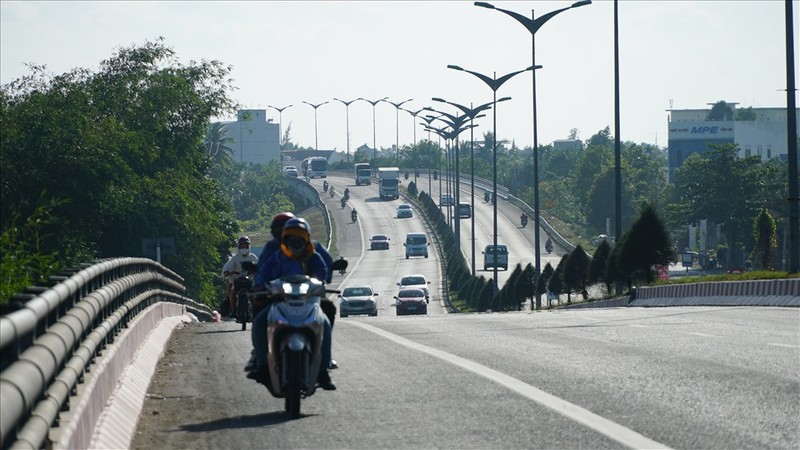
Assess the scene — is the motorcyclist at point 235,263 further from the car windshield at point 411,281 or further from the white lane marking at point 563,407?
the car windshield at point 411,281

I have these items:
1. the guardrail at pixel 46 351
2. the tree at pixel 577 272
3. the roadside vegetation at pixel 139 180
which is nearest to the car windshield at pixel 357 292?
the roadside vegetation at pixel 139 180

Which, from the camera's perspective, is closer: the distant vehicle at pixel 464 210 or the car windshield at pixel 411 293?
the car windshield at pixel 411 293

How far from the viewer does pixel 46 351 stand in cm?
646

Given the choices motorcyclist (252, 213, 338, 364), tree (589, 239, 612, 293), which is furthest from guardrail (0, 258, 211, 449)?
tree (589, 239, 612, 293)

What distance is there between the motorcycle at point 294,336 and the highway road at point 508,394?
250 mm

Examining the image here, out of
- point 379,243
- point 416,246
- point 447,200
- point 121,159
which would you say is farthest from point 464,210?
point 121,159

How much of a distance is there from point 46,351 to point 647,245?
134ft

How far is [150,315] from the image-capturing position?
18688 millimetres

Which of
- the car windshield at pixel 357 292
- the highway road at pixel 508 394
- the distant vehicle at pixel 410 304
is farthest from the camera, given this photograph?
the distant vehicle at pixel 410 304

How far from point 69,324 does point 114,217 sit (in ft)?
146

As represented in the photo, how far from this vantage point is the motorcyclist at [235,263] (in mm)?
23609

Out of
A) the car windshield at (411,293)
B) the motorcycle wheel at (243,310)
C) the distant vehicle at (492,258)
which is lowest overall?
the car windshield at (411,293)

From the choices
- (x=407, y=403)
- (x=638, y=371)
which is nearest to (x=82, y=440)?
(x=407, y=403)

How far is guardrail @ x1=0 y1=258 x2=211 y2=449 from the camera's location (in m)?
5.34
